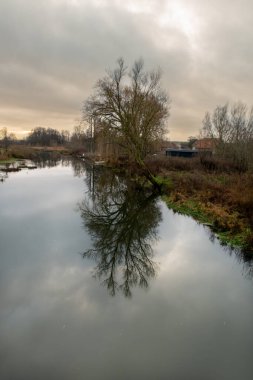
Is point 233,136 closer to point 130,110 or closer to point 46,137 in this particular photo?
point 130,110

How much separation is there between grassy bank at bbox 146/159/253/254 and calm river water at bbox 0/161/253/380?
0.75m

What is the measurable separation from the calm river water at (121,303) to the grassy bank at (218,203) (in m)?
0.75

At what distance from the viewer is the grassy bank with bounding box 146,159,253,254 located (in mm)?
10500

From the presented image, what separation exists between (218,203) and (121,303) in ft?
31.3

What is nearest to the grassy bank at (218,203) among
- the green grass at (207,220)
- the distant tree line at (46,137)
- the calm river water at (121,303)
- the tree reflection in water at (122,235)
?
the green grass at (207,220)

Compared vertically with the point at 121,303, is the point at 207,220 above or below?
above

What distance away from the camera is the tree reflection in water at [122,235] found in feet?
24.9

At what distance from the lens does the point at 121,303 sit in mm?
6160

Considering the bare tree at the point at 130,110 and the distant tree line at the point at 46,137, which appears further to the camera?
the distant tree line at the point at 46,137

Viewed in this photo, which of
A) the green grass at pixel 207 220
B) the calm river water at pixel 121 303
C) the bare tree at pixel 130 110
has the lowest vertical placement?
the calm river water at pixel 121 303

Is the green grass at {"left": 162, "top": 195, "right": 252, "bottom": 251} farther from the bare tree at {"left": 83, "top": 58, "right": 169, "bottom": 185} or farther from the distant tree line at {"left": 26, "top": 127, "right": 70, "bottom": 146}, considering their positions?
the distant tree line at {"left": 26, "top": 127, "right": 70, "bottom": 146}

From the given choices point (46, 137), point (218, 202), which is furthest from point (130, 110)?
point (46, 137)

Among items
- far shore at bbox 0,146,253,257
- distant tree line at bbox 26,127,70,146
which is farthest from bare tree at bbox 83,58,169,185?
distant tree line at bbox 26,127,70,146

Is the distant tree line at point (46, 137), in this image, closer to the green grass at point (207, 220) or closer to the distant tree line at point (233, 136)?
the distant tree line at point (233, 136)
